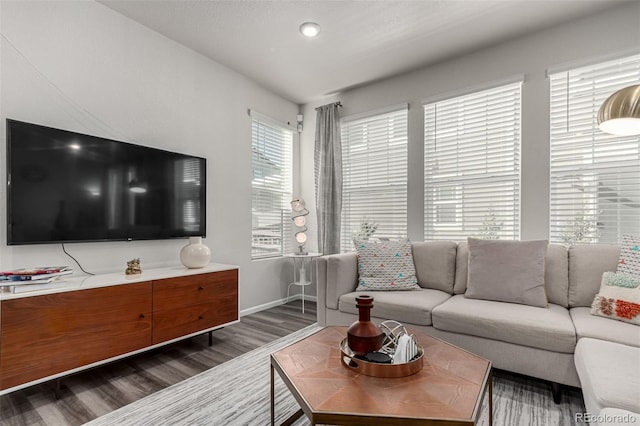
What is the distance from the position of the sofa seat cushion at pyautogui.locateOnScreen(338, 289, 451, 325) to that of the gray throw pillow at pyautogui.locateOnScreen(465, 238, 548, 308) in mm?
316

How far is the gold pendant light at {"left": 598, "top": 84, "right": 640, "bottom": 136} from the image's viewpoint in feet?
5.10

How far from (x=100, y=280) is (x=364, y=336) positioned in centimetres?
180

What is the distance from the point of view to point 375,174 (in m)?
3.82

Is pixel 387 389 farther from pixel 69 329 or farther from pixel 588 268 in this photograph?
pixel 588 268

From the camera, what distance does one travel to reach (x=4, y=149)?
1.99m

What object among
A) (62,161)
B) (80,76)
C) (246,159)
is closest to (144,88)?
(80,76)

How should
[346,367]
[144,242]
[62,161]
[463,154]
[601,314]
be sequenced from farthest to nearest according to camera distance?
[463,154], [144,242], [62,161], [601,314], [346,367]

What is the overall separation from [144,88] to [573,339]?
139 inches

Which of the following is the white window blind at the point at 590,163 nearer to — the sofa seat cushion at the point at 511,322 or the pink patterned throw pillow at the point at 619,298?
the pink patterned throw pillow at the point at 619,298

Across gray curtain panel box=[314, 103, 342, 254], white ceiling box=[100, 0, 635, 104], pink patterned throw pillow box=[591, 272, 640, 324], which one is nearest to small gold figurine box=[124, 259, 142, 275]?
white ceiling box=[100, 0, 635, 104]

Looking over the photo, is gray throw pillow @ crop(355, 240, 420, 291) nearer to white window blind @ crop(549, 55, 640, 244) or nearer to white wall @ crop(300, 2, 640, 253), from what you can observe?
white wall @ crop(300, 2, 640, 253)

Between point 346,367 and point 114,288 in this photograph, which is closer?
point 346,367

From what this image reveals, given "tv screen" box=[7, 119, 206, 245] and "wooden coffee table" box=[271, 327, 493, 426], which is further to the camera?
"tv screen" box=[7, 119, 206, 245]

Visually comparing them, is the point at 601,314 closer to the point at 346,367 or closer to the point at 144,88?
the point at 346,367
